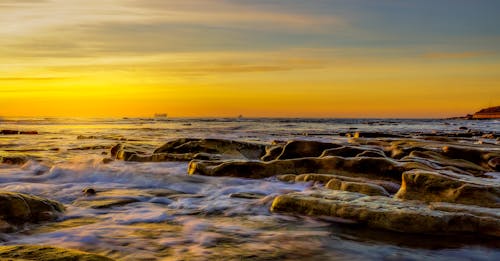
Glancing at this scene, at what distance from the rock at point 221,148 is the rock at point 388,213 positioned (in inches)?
238

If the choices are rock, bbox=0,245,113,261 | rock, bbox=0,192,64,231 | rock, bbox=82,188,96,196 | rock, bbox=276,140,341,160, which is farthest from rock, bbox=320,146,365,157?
rock, bbox=0,245,113,261

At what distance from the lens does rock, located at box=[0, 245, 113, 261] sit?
3322 mm

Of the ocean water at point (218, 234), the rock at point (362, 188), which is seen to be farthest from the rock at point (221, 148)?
the rock at point (362, 188)

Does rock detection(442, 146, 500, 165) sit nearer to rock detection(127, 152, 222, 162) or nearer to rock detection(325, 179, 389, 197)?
rock detection(325, 179, 389, 197)

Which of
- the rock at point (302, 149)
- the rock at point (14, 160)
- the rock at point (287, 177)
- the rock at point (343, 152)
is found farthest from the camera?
the rock at point (14, 160)

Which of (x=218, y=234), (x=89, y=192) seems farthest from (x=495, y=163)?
(x=89, y=192)

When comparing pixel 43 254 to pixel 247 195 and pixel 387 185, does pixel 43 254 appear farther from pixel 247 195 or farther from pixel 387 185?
pixel 387 185

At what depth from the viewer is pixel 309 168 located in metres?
9.47

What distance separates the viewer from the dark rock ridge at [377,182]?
5512 millimetres

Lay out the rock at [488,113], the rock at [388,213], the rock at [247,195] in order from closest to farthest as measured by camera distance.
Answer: the rock at [388,213]
the rock at [247,195]
the rock at [488,113]

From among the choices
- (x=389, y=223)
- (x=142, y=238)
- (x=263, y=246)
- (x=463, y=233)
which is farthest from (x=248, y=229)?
(x=463, y=233)

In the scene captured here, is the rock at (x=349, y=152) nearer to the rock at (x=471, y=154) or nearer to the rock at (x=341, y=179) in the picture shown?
the rock at (x=341, y=179)

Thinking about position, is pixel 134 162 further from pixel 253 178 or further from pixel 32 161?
pixel 253 178

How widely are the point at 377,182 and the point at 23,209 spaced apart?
5.65 m
